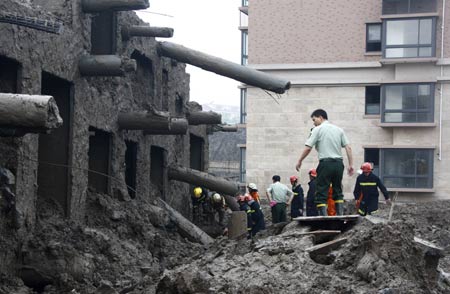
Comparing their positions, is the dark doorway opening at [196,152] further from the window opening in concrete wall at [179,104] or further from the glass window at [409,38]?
the glass window at [409,38]

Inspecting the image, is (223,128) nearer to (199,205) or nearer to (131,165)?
(199,205)

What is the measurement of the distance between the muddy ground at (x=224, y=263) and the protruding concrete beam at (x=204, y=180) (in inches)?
239

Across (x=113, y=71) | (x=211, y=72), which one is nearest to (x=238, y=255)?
(x=113, y=71)

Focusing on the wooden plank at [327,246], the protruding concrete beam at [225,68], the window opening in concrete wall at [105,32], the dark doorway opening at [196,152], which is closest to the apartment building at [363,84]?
the dark doorway opening at [196,152]

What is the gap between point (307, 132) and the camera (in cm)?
3906

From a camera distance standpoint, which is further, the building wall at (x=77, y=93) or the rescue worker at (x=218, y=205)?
the rescue worker at (x=218, y=205)

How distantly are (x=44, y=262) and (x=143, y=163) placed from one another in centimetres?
802

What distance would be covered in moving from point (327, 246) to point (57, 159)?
8.01 meters

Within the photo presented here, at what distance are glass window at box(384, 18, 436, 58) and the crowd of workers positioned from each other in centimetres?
1448

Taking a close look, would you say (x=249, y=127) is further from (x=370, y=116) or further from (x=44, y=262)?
(x=44, y=262)

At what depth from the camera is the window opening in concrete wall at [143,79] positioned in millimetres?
22469

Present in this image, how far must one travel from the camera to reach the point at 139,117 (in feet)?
64.5

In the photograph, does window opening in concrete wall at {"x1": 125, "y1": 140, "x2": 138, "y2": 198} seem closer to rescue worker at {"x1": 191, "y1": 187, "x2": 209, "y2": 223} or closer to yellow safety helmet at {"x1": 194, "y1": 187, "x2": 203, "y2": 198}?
yellow safety helmet at {"x1": 194, "y1": 187, "x2": 203, "y2": 198}

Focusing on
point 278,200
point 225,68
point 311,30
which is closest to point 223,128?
point 311,30
